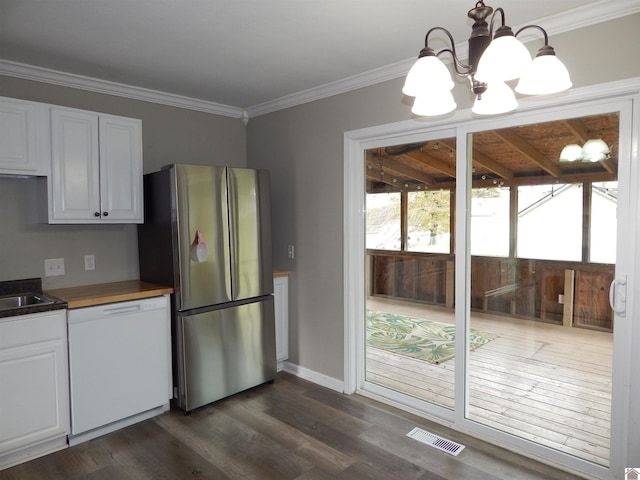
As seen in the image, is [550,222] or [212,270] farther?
[212,270]

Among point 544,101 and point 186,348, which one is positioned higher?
point 544,101

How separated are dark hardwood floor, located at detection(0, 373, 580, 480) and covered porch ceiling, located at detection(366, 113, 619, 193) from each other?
1.67 metres

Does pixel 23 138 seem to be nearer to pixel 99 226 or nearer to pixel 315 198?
pixel 99 226

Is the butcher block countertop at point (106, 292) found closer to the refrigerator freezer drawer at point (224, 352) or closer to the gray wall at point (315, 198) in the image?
the refrigerator freezer drawer at point (224, 352)

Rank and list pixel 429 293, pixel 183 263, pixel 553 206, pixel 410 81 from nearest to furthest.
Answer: pixel 410 81, pixel 553 206, pixel 183 263, pixel 429 293

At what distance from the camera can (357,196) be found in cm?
338

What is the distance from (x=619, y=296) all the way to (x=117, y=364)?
301cm

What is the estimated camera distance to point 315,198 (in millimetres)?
3613

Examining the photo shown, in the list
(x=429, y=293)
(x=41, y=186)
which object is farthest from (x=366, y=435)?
(x=41, y=186)

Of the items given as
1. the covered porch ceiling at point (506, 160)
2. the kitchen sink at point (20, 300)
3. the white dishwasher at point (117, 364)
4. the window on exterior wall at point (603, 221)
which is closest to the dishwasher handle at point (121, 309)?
the white dishwasher at point (117, 364)

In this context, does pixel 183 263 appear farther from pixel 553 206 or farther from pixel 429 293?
pixel 553 206

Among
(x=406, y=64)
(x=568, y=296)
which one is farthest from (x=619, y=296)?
(x=406, y=64)

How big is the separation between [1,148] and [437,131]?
2769mm

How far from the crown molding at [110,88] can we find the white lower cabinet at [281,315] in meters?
1.68
